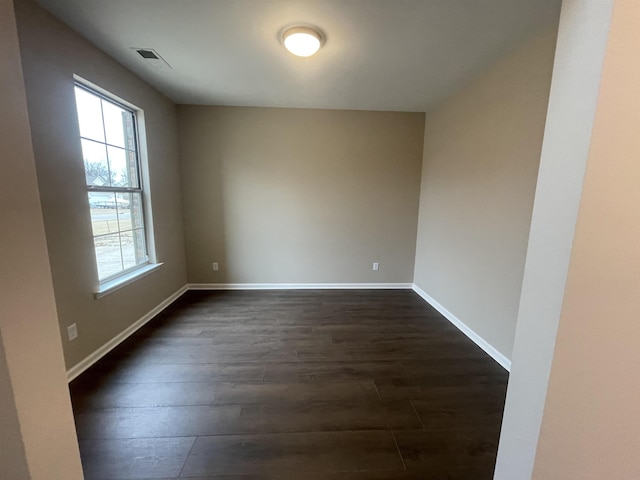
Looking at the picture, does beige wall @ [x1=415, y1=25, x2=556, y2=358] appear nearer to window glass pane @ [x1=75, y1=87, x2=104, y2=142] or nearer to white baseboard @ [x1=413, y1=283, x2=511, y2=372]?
white baseboard @ [x1=413, y1=283, x2=511, y2=372]

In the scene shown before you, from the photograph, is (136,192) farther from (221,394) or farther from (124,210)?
(221,394)

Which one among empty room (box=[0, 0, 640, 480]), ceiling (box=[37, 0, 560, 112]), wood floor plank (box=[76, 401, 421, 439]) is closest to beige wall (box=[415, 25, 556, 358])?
empty room (box=[0, 0, 640, 480])

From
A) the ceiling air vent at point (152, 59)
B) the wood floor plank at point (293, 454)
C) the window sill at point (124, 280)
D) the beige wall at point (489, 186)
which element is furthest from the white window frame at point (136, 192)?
the beige wall at point (489, 186)

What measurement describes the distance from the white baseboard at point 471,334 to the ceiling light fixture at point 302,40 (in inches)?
116

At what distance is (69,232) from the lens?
1916 millimetres

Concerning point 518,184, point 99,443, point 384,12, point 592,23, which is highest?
point 384,12

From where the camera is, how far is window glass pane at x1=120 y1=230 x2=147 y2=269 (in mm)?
2682

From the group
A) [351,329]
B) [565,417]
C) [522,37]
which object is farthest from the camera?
[351,329]

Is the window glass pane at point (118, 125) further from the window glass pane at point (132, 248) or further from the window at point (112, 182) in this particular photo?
the window glass pane at point (132, 248)

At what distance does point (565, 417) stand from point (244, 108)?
4.00 meters

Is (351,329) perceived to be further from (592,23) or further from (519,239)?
(592,23)

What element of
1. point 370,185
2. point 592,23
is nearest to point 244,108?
point 370,185

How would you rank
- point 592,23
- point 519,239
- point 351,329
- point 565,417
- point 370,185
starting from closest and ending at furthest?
point 592,23 < point 565,417 < point 519,239 < point 351,329 < point 370,185

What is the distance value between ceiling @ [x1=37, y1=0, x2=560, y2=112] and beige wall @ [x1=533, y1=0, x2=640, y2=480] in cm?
150
